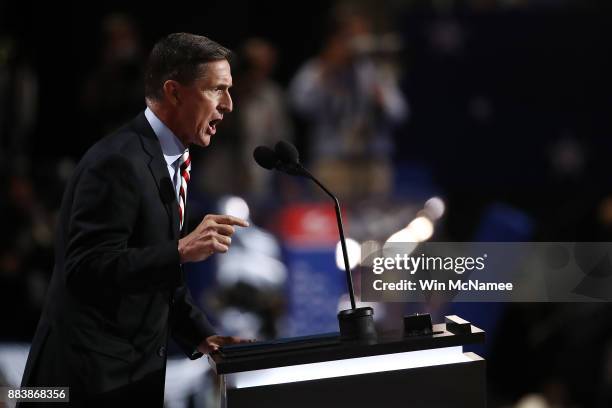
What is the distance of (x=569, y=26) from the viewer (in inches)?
223

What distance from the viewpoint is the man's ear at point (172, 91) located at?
78.0 inches

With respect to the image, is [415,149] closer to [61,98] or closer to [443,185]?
[443,185]

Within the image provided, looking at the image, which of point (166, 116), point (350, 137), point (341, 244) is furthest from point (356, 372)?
point (350, 137)

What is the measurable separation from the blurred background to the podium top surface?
291 cm

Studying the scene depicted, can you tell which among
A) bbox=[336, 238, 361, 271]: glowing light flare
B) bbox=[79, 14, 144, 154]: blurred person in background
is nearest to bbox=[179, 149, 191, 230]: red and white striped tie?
bbox=[336, 238, 361, 271]: glowing light flare

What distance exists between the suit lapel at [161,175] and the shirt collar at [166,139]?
0.02 meters

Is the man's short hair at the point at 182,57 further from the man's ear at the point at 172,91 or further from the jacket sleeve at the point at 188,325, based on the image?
the jacket sleeve at the point at 188,325

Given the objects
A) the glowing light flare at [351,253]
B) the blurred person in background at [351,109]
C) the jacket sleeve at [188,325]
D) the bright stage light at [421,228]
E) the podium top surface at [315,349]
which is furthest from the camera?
the blurred person in background at [351,109]

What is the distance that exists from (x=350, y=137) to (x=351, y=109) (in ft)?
0.57

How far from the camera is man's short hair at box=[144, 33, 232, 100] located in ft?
6.46

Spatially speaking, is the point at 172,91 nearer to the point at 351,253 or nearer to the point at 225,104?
the point at 225,104

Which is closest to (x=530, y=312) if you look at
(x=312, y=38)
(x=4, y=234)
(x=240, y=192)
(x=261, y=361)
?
(x=240, y=192)

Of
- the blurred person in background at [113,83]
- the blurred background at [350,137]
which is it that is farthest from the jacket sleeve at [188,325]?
the blurred person in background at [113,83]

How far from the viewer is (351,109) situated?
5.49 metres
